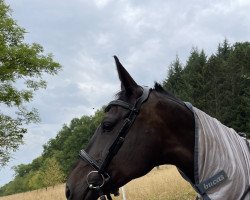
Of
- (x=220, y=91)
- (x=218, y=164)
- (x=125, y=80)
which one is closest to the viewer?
(x=218, y=164)

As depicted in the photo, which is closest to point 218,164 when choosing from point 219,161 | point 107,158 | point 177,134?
point 219,161

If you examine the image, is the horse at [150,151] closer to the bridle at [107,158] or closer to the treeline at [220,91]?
the bridle at [107,158]

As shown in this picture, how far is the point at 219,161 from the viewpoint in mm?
2549

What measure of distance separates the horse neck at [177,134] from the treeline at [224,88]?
44.8 metres

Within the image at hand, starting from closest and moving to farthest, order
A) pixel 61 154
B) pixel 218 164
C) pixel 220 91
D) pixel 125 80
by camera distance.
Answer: pixel 218 164 → pixel 125 80 → pixel 220 91 → pixel 61 154

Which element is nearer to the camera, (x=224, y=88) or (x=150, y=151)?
(x=150, y=151)

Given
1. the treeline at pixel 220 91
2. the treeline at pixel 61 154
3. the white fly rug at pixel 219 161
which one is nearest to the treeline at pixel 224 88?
the treeline at pixel 220 91

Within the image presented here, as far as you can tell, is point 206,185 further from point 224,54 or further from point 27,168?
point 27,168

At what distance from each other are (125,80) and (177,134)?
18.9 inches

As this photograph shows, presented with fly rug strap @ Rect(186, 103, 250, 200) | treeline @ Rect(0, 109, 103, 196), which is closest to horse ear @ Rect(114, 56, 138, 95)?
fly rug strap @ Rect(186, 103, 250, 200)

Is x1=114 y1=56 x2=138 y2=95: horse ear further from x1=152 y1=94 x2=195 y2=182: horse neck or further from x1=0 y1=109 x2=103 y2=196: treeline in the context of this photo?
x1=0 y1=109 x2=103 y2=196: treeline

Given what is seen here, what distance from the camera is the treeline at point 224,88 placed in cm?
4838

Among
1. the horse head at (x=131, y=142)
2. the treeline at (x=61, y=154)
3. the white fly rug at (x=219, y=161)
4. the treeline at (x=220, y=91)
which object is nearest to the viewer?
the white fly rug at (x=219, y=161)

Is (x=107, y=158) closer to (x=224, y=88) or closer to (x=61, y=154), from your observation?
(x=224, y=88)
